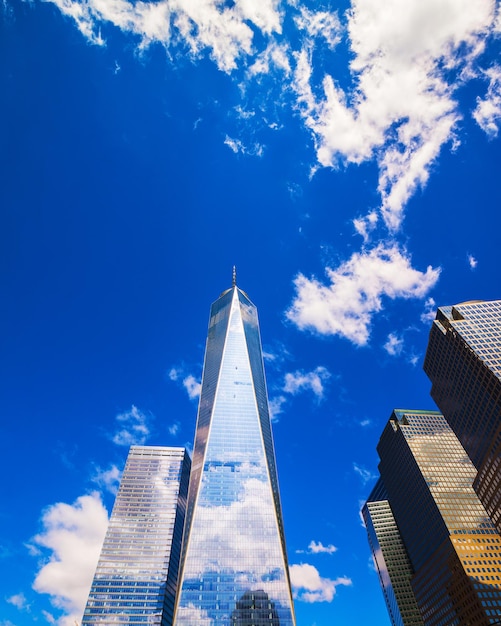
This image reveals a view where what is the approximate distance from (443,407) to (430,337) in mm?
26500

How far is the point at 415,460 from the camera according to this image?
593 ft

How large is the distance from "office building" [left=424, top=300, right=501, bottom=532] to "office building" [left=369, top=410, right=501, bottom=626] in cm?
2410

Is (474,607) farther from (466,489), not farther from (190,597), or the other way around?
(190,597)

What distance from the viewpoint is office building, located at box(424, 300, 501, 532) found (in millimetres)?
118625

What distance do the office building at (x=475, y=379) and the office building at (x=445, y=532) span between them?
949 inches

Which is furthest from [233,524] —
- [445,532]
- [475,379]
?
[475,379]

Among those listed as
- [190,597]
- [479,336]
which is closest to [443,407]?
[479,336]

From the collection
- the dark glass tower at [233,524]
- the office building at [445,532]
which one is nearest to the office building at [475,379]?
the office building at [445,532]

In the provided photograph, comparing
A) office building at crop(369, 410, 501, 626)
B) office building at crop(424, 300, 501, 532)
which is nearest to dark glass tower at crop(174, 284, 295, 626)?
office building at crop(369, 410, 501, 626)

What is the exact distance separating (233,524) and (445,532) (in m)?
78.8

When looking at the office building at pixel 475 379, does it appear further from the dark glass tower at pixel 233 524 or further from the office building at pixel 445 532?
the dark glass tower at pixel 233 524

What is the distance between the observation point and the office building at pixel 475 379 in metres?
119

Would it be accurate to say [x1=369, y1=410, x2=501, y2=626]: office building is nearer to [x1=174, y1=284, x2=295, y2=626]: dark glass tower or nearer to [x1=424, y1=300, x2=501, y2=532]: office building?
[x1=424, y1=300, x2=501, y2=532]: office building

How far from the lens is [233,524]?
151 meters
